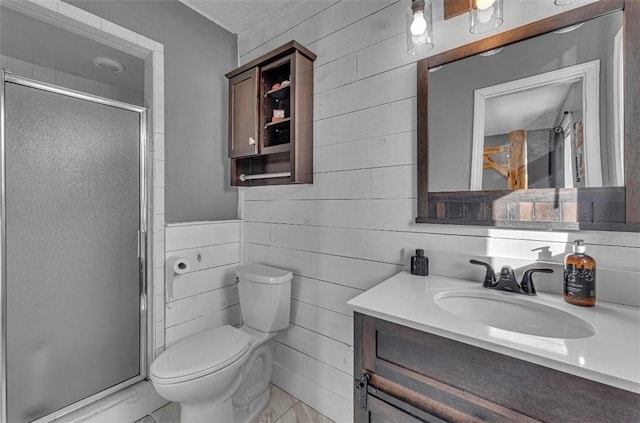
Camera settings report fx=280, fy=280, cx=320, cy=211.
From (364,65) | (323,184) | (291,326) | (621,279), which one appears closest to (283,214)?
(323,184)

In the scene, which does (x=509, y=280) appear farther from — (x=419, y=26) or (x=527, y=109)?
(x=419, y=26)

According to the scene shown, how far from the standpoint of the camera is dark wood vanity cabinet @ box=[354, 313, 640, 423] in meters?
0.57

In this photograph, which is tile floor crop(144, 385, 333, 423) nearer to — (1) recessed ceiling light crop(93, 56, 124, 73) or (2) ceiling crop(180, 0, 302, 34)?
(1) recessed ceiling light crop(93, 56, 124, 73)

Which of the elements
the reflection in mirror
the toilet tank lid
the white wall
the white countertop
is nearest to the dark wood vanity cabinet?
the white countertop

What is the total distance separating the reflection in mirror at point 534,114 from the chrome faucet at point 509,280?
0.98 ft

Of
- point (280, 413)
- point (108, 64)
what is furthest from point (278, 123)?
point (280, 413)

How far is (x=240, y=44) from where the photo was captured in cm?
206

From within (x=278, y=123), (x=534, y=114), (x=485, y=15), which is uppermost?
(x=485, y=15)

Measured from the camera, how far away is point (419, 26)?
1.09 m

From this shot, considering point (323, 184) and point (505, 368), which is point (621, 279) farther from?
point (323, 184)

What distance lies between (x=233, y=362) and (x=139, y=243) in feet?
3.00

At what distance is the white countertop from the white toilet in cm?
83

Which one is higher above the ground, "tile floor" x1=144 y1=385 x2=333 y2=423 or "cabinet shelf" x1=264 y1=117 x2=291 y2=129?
"cabinet shelf" x1=264 y1=117 x2=291 y2=129

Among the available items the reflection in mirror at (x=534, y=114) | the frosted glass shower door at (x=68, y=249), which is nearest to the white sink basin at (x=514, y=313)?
the reflection in mirror at (x=534, y=114)
